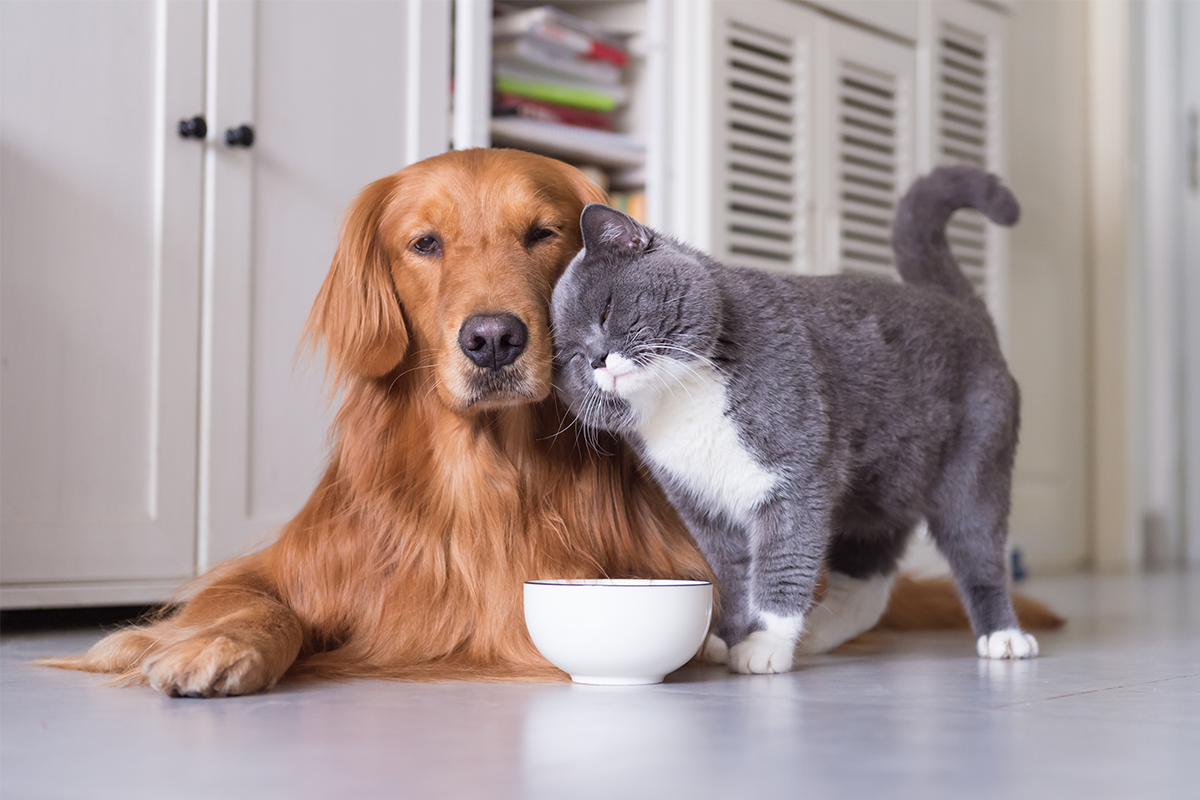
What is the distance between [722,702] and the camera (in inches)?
46.5

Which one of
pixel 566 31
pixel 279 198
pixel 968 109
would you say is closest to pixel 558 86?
pixel 566 31

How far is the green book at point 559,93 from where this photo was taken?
283 cm

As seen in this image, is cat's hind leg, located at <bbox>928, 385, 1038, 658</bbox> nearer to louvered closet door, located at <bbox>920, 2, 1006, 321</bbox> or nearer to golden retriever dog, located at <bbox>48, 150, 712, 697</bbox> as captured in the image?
golden retriever dog, located at <bbox>48, 150, 712, 697</bbox>

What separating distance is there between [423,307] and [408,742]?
0.66 m

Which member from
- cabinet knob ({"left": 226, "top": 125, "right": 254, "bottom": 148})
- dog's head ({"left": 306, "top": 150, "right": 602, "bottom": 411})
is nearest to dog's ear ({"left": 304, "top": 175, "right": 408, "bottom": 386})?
dog's head ({"left": 306, "top": 150, "right": 602, "bottom": 411})

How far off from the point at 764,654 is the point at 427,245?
2.26 ft

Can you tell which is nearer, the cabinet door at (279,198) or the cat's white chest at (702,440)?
the cat's white chest at (702,440)

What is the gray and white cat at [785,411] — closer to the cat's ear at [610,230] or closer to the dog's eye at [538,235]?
the cat's ear at [610,230]

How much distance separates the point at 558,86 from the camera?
2.92m

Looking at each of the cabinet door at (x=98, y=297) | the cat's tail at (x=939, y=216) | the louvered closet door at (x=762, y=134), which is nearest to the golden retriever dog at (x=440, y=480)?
the cat's tail at (x=939, y=216)

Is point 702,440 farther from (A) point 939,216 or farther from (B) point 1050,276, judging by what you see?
(B) point 1050,276

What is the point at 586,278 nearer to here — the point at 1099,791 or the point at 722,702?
the point at 722,702

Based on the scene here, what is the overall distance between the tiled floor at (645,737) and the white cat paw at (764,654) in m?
0.03

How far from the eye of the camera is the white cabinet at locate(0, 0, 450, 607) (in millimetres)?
2059
